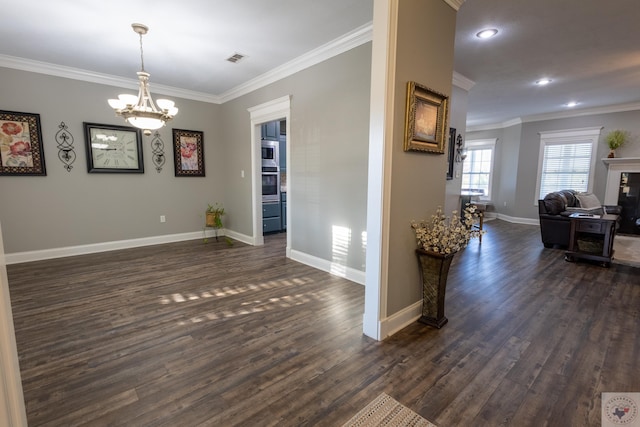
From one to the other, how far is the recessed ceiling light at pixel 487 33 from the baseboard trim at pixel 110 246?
4.35 m

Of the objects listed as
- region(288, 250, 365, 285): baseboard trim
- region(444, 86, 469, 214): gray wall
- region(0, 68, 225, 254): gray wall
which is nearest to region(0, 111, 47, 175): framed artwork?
region(0, 68, 225, 254): gray wall

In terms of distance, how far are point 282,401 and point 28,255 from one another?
15.3 feet

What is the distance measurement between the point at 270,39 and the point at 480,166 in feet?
26.3

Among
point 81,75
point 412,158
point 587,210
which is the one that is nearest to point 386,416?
point 412,158

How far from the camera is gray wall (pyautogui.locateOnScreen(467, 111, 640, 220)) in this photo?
Answer: 20.9 ft

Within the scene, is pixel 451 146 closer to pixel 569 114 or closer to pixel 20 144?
pixel 569 114

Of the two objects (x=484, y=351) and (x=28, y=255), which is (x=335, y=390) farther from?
(x=28, y=255)

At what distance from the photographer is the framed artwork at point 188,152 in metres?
5.39

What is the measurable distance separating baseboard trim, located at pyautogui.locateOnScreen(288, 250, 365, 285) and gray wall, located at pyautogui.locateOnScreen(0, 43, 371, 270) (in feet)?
0.27

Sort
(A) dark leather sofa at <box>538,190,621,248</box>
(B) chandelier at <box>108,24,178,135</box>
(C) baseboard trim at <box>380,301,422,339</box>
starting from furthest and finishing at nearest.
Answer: (A) dark leather sofa at <box>538,190,621,248</box> < (B) chandelier at <box>108,24,178,135</box> < (C) baseboard trim at <box>380,301,422,339</box>

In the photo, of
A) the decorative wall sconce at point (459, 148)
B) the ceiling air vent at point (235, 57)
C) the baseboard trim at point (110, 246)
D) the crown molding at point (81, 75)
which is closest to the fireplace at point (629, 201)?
the decorative wall sconce at point (459, 148)

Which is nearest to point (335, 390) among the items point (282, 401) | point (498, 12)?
point (282, 401)

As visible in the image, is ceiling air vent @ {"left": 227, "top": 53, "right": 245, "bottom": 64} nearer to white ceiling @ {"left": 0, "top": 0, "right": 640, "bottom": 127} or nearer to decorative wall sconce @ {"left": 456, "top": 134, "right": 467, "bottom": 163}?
white ceiling @ {"left": 0, "top": 0, "right": 640, "bottom": 127}

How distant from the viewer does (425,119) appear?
242 cm
